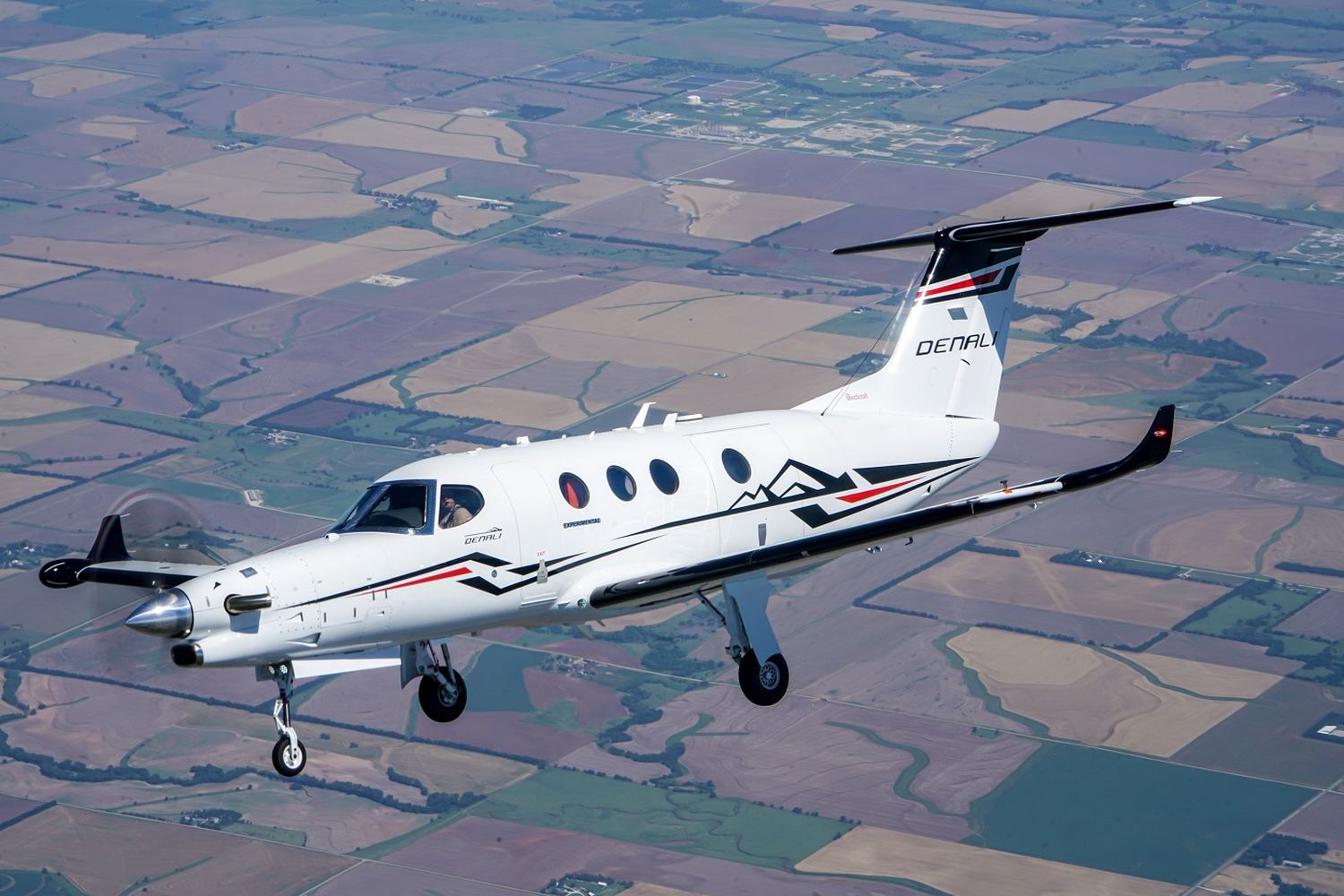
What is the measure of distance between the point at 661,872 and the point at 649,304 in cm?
6953

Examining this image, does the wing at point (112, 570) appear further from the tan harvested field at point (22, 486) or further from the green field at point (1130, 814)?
the tan harvested field at point (22, 486)

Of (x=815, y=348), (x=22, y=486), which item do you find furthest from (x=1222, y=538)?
(x=22, y=486)

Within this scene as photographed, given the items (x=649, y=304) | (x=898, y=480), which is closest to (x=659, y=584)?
(x=898, y=480)

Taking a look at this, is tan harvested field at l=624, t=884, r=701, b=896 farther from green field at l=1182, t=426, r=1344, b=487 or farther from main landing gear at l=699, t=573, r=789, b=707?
main landing gear at l=699, t=573, r=789, b=707

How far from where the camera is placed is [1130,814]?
115m

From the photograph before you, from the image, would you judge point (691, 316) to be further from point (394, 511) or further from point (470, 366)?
point (394, 511)

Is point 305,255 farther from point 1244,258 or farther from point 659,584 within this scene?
point 659,584

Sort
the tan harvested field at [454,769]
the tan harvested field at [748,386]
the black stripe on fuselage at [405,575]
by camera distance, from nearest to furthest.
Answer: the black stripe on fuselage at [405,575] < the tan harvested field at [454,769] < the tan harvested field at [748,386]

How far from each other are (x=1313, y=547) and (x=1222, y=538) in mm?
5592

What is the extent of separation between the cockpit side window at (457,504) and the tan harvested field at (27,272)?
155 m

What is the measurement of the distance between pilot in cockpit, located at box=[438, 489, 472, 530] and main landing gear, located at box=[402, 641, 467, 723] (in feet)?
8.40

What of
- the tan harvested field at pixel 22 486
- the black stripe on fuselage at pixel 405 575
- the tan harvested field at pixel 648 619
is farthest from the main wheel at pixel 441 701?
the tan harvested field at pixel 22 486

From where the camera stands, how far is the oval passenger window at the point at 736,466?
1713 inches

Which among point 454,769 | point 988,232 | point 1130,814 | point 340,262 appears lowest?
point 454,769
